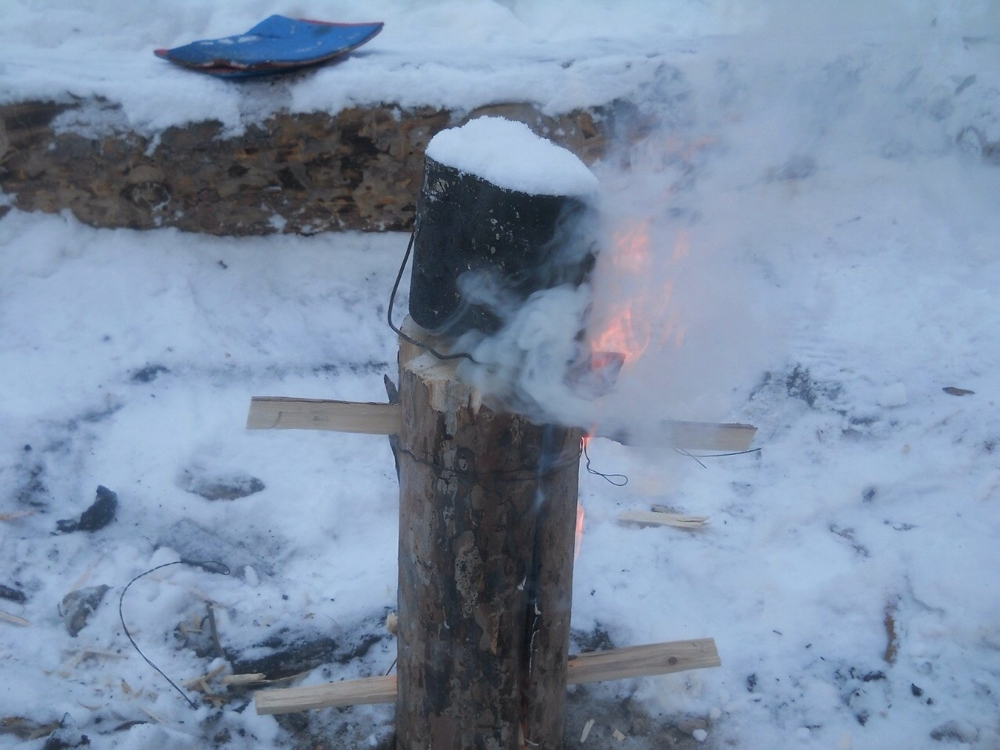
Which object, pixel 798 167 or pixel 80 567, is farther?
pixel 798 167

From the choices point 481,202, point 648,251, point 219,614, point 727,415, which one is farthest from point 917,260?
point 219,614

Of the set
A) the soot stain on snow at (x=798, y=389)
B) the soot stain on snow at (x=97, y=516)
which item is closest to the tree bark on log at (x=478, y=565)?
the soot stain on snow at (x=97, y=516)

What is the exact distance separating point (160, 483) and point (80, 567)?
0.63 meters

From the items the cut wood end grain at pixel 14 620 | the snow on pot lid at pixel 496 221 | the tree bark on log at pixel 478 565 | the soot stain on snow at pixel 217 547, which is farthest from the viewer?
the soot stain on snow at pixel 217 547

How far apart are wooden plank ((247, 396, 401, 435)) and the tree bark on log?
10cm

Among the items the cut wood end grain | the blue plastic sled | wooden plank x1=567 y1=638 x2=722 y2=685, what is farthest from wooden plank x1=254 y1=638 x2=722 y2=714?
the blue plastic sled

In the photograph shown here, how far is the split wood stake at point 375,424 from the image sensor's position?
270cm

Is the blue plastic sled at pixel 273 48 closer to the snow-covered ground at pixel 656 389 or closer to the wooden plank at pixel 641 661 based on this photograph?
the snow-covered ground at pixel 656 389

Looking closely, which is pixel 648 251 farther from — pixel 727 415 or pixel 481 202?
pixel 727 415

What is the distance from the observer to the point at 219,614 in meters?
3.93

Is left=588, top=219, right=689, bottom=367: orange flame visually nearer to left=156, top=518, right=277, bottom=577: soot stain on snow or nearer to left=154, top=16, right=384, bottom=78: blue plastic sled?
left=156, top=518, right=277, bottom=577: soot stain on snow

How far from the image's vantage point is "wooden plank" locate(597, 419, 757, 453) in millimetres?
2770

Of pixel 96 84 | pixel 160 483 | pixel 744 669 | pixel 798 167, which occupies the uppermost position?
pixel 96 84

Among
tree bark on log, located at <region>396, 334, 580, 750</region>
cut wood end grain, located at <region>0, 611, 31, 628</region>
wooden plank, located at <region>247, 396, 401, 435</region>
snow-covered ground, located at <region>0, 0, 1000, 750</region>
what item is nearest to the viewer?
tree bark on log, located at <region>396, 334, 580, 750</region>
